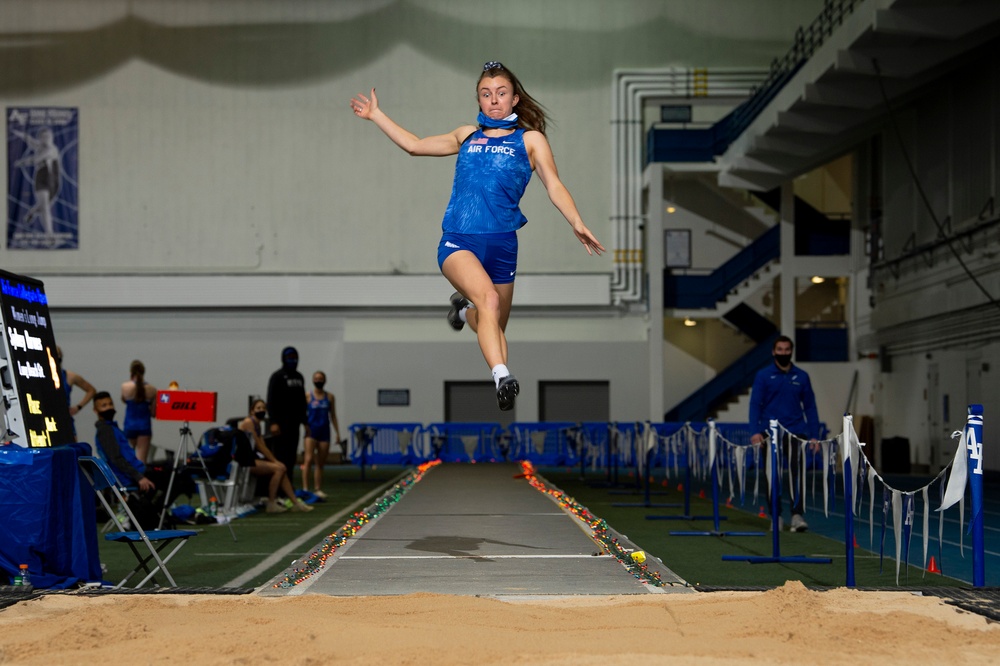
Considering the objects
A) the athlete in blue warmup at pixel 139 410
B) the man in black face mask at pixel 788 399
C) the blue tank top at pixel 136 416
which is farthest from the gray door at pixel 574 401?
the man in black face mask at pixel 788 399

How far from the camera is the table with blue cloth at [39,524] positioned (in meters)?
6.57

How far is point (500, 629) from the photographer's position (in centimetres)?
471

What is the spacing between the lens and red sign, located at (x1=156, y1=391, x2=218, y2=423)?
1060 centimetres

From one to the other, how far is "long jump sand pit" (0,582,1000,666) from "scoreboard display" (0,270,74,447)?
5.52 feet

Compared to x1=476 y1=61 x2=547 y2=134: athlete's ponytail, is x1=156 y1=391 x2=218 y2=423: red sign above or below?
below

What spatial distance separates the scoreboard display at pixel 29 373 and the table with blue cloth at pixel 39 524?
0.26 m

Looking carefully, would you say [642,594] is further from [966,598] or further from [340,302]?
[340,302]

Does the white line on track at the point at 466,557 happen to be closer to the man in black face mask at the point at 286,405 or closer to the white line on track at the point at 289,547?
the white line on track at the point at 289,547

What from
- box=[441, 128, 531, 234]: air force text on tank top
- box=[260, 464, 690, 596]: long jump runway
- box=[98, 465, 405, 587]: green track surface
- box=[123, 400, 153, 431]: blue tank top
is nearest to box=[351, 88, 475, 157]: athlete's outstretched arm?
box=[441, 128, 531, 234]: air force text on tank top

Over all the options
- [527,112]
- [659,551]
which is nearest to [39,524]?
[527,112]

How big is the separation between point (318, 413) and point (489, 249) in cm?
1071

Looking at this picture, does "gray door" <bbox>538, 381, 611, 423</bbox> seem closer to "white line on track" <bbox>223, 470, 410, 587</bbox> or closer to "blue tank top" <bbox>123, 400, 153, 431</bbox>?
"white line on track" <bbox>223, 470, 410, 587</bbox>

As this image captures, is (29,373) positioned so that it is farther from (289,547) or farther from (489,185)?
(489,185)

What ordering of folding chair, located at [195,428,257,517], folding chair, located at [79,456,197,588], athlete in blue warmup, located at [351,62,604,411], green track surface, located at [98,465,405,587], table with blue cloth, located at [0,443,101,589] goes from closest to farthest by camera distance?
athlete in blue warmup, located at [351,62,604,411] < table with blue cloth, located at [0,443,101,589] < folding chair, located at [79,456,197,588] < green track surface, located at [98,465,405,587] < folding chair, located at [195,428,257,517]
